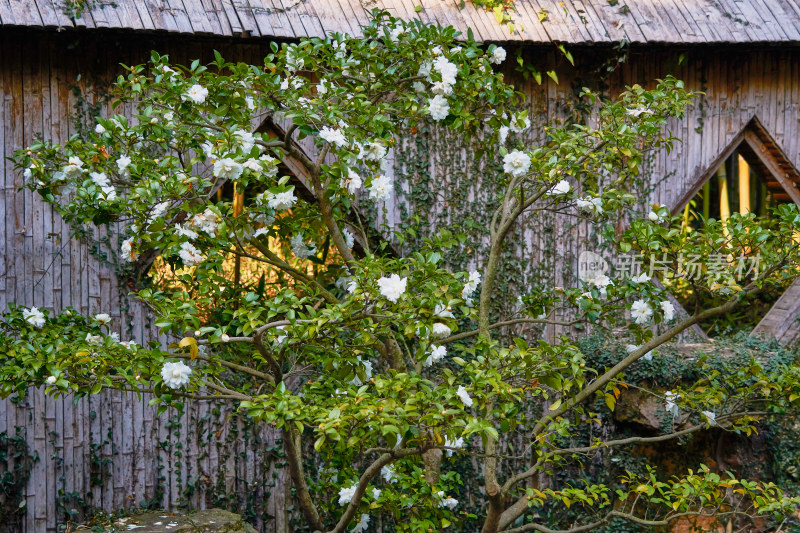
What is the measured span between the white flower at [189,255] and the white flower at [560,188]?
1.53m

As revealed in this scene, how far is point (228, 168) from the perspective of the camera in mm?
2758

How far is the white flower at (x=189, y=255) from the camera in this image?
9.50 ft

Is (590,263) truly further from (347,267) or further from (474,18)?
(347,267)

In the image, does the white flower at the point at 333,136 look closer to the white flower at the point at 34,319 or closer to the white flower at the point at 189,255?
the white flower at the point at 189,255

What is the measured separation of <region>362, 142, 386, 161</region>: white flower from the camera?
10.1 ft

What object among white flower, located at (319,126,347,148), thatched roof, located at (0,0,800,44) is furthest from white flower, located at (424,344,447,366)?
thatched roof, located at (0,0,800,44)

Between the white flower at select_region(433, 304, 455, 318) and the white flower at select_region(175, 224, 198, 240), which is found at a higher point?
the white flower at select_region(175, 224, 198, 240)

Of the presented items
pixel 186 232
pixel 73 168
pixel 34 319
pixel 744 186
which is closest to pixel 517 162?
pixel 186 232

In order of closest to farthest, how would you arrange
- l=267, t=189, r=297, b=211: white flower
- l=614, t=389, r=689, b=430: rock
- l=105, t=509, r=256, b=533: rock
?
1. l=267, t=189, r=297, b=211: white flower
2. l=105, t=509, r=256, b=533: rock
3. l=614, t=389, r=689, b=430: rock

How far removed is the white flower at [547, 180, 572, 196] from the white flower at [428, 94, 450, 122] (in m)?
0.60

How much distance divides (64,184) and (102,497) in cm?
215

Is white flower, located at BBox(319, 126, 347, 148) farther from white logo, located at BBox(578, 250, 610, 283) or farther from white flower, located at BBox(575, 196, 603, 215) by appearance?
white logo, located at BBox(578, 250, 610, 283)

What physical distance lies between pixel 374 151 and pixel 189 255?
0.80 metres

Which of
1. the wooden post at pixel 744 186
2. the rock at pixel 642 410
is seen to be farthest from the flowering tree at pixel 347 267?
the wooden post at pixel 744 186
